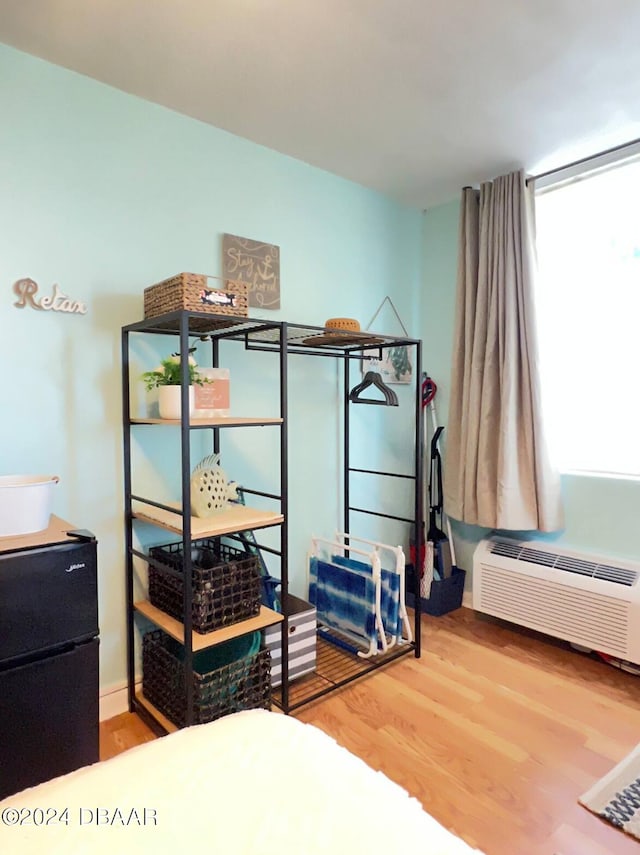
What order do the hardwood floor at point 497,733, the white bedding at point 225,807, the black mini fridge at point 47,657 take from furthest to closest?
the hardwood floor at point 497,733 < the black mini fridge at point 47,657 < the white bedding at point 225,807

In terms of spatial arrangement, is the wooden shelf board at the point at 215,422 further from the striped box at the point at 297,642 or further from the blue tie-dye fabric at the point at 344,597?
the blue tie-dye fabric at the point at 344,597

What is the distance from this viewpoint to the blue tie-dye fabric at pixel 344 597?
7.95 ft

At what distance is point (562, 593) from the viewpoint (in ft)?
8.17

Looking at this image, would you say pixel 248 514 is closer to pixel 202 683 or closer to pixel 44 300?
pixel 202 683

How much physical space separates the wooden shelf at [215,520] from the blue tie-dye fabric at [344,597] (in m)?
0.77

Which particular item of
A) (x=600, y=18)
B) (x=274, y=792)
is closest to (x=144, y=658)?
(x=274, y=792)

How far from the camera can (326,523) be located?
2775mm

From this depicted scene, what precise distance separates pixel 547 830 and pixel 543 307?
2251 mm

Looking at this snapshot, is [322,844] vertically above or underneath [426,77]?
underneath

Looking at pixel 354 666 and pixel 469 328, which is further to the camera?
pixel 469 328

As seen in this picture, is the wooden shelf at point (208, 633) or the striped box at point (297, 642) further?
the striped box at point (297, 642)

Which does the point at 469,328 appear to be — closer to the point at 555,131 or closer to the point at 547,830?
the point at 555,131

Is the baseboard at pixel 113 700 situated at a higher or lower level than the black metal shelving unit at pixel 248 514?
lower

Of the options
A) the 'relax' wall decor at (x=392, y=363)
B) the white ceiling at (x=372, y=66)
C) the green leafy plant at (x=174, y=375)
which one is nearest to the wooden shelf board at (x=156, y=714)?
the green leafy plant at (x=174, y=375)
